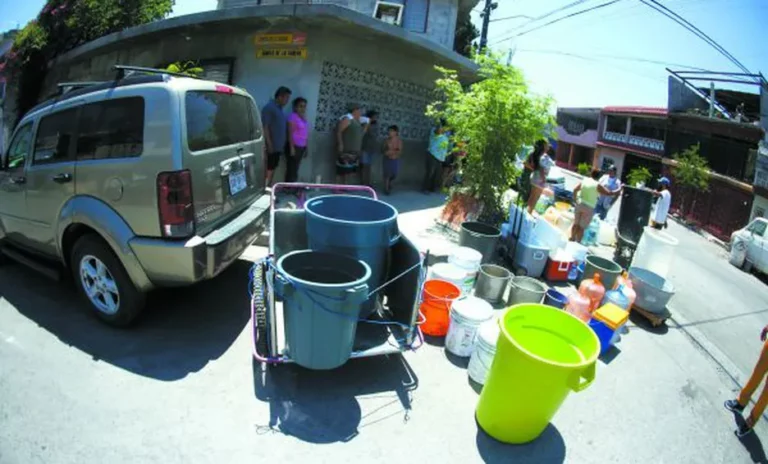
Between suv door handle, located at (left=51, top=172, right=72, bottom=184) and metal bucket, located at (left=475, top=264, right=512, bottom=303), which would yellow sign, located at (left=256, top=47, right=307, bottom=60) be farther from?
metal bucket, located at (left=475, top=264, right=512, bottom=303)

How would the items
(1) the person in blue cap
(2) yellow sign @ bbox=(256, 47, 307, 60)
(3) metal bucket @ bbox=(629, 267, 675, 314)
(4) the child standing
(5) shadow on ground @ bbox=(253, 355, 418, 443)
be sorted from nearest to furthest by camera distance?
(5) shadow on ground @ bbox=(253, 355, 418, 443)
(3) metal bucket @ bbox=(629, 267, 675, 314)
(2) yellow sign @ bbox=(256, 47, 307, 60)
(1) the person in blue cap
(4) the child standing

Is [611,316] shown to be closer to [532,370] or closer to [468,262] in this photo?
[468,262]

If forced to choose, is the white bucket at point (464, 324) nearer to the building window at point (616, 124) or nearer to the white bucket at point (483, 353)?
the white bucket at point (483, 353)

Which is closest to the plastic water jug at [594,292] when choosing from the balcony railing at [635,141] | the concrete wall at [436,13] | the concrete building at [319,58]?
the concrete building at [319,58]

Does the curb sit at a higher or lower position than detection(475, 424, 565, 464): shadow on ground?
lower

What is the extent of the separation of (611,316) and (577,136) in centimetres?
3383

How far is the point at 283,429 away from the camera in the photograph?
289cm

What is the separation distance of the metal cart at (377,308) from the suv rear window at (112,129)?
4.13 feet

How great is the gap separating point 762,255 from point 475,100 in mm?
8605

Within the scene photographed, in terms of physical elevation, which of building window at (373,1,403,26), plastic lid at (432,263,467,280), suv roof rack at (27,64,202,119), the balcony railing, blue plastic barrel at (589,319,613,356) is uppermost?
building window at (373,1,403,26)

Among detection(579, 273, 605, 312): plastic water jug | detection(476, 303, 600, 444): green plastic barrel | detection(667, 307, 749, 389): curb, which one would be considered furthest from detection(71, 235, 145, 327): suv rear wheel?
detection(667, 307, 749, 389): curb

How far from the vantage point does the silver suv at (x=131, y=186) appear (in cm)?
332

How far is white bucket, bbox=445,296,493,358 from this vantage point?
3812 mm

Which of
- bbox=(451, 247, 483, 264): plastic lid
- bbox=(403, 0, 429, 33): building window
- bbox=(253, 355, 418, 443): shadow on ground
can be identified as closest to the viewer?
bbox=(253, 355, 418, 443): shadow on ground
